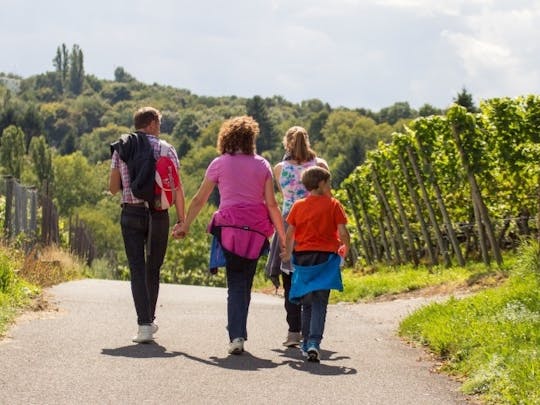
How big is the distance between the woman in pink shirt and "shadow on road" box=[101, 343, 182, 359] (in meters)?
0.55

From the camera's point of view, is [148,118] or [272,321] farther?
[272,321]

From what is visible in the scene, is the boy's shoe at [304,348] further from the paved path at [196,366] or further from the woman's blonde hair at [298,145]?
the woman's blonde hair at [298,145]

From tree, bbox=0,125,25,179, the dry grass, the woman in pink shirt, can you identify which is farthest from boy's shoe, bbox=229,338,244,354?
tree, bbox=0,125,25,179

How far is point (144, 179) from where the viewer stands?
29.3ft

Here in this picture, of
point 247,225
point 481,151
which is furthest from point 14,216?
point 247,225

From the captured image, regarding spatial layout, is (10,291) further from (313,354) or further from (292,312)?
(313,354)

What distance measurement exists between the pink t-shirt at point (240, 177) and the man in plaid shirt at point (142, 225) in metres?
0.51

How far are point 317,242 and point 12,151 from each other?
119m

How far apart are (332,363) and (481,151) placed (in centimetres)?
1276

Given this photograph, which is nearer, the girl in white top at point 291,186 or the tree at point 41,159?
the girl in white top at point 291,186

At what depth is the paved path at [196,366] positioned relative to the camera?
6559 mm

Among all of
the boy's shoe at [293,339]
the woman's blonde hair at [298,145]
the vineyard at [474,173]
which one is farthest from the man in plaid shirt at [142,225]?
the vineyard at [474,173]

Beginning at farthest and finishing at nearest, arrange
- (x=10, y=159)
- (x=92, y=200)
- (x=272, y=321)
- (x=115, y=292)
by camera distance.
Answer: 1. (x=92, y=200)
2. (x=10, y=159)
3. (x=115, y=292)
4. (x=272, y=321)

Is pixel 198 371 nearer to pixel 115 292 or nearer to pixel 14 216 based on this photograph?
pixel 115 292
